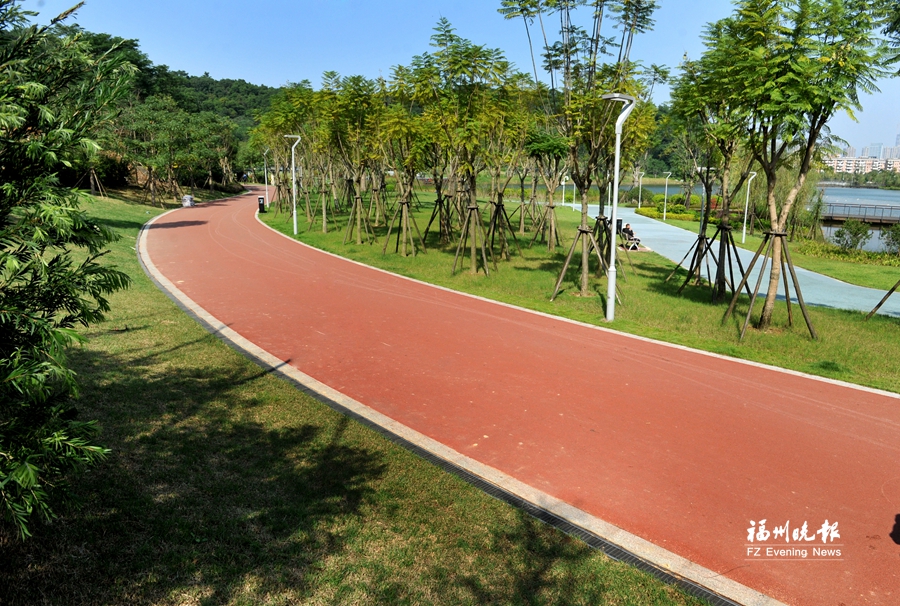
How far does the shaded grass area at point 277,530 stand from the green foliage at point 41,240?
1.11 m

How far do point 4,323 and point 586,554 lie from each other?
14.3 feet

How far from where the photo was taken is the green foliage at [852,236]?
30.8m

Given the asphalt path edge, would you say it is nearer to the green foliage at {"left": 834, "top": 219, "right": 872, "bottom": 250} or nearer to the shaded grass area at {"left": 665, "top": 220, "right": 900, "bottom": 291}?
the shaded grass area at {"left": 665, "top": 220, "right": 900, "bottom": 291}

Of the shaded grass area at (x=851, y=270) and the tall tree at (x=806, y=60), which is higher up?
the tall tree at (x=806, y=60)

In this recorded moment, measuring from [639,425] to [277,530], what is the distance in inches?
186

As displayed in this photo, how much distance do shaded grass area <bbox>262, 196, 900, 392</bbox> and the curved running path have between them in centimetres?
75

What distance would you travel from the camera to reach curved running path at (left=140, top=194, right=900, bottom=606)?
531 cm

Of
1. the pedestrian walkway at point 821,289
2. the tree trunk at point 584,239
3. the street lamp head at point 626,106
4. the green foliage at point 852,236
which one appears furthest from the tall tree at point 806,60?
the green foliage at point 852,236

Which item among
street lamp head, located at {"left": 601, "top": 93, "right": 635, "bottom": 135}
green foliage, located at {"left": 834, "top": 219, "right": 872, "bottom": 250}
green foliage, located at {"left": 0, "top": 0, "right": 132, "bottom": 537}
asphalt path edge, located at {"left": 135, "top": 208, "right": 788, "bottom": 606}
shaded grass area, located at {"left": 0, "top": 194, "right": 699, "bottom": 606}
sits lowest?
asphalt path edge, located at {"left": 135, "top": 208, "right": 788, "bottom": 606}

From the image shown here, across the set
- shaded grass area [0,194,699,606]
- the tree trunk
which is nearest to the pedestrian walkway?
the tree trunk

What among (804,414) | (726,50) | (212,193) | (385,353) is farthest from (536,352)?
(212,193)

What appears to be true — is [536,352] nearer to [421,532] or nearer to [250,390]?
[250,390]

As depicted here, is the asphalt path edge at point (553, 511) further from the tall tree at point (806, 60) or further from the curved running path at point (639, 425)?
the tall tree at point (806, 60)

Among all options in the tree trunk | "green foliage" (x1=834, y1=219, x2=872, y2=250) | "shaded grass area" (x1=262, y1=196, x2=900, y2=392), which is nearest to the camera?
"shaded grass area" (x1=262, y1=196, x2=900, y2=392)
